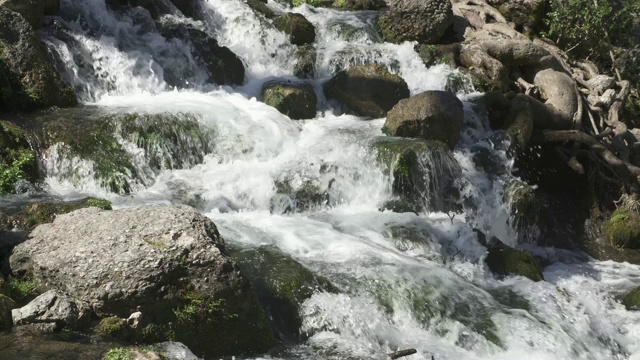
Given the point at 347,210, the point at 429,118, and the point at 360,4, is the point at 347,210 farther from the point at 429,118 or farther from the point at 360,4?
the point at 360,4

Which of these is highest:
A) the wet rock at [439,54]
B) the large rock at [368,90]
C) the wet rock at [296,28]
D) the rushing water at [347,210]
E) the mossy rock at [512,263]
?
the wet rock at [296,28]

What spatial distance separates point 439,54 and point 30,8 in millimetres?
9124

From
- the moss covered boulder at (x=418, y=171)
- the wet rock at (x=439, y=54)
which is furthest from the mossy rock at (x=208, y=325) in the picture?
the wet rock at (x=439, y=54)

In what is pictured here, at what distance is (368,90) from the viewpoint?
1366 centimetres

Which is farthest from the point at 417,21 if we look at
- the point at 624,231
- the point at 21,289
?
the point at 21,289

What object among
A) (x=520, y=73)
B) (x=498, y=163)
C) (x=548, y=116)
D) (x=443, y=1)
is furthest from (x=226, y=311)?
(x=443, y=1)

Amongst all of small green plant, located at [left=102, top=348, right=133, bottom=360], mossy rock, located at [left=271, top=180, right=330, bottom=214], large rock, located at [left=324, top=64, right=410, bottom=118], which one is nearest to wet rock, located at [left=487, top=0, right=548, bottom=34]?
large rock, located at [left=324, top=64, right=410, bottom=118]

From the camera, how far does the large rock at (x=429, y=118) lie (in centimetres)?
1180

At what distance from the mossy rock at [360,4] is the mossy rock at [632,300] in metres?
12.6

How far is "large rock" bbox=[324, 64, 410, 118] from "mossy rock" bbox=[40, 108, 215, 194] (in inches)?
142

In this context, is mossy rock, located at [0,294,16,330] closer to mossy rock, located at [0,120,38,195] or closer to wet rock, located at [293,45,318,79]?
mossy rock, located at [0,120,38,195]

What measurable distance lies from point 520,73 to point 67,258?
13.2 meters

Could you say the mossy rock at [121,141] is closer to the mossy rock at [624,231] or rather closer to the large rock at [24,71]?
the large rock at [24,71]

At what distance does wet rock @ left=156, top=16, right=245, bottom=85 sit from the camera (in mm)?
14172
